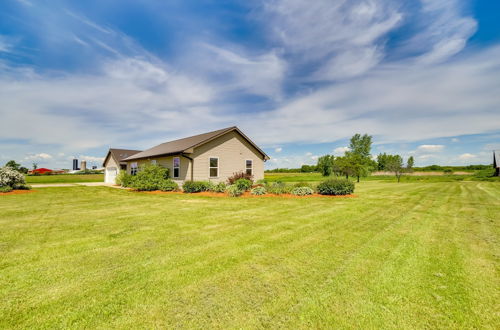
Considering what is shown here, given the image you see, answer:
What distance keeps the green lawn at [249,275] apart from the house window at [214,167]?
11.9 m

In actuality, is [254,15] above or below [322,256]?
above

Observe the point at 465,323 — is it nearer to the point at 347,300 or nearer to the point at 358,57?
the point at 347,300

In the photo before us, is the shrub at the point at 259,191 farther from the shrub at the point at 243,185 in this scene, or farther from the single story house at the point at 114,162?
the single story house at the point at 114,162

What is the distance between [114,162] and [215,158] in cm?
2121

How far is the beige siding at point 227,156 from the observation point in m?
18.3

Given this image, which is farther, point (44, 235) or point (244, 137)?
point (244, 137)

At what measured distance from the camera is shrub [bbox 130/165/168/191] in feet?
59.5

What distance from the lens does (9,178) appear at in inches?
688

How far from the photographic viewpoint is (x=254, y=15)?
38.7ft

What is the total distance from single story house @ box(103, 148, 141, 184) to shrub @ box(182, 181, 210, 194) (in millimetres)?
17732

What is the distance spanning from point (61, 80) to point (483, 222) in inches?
879

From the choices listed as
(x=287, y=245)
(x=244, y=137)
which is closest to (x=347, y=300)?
(x=287, y=245)

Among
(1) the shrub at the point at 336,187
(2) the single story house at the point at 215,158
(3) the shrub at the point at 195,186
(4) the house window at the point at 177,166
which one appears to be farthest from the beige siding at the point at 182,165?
(1) the shrub at the point at 336,187

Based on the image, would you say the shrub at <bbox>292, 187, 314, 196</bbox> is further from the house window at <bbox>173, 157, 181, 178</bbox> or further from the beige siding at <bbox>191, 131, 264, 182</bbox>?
the house window at <bbox>173, 157, 181, 178</bbox>
